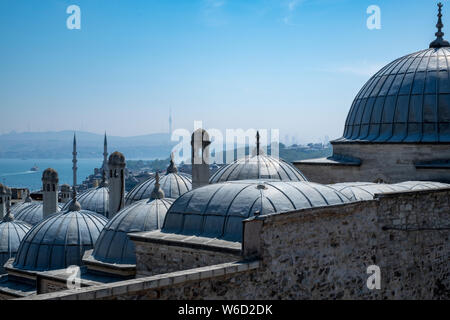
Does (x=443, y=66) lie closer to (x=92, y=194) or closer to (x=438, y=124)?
(x=438, y=124)

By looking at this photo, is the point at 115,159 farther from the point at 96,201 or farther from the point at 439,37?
the point at 439,37

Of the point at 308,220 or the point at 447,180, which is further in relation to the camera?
the point at 447,180

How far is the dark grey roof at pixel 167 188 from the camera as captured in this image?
21516 mm

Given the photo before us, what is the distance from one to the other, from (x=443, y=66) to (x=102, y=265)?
47.9 ft

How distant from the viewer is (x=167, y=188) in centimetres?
2169

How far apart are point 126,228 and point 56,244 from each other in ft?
10.1

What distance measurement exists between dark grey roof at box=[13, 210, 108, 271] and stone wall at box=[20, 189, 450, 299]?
6181 mm

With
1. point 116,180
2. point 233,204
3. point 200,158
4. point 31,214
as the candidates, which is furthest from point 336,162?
point 31,214

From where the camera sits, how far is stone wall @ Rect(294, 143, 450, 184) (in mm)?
19531

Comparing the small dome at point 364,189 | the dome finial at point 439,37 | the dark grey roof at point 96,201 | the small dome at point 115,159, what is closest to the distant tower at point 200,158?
the small dome at point 115,159

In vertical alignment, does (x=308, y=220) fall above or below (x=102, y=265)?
above

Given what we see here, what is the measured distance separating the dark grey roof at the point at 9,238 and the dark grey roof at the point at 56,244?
4.04 m
